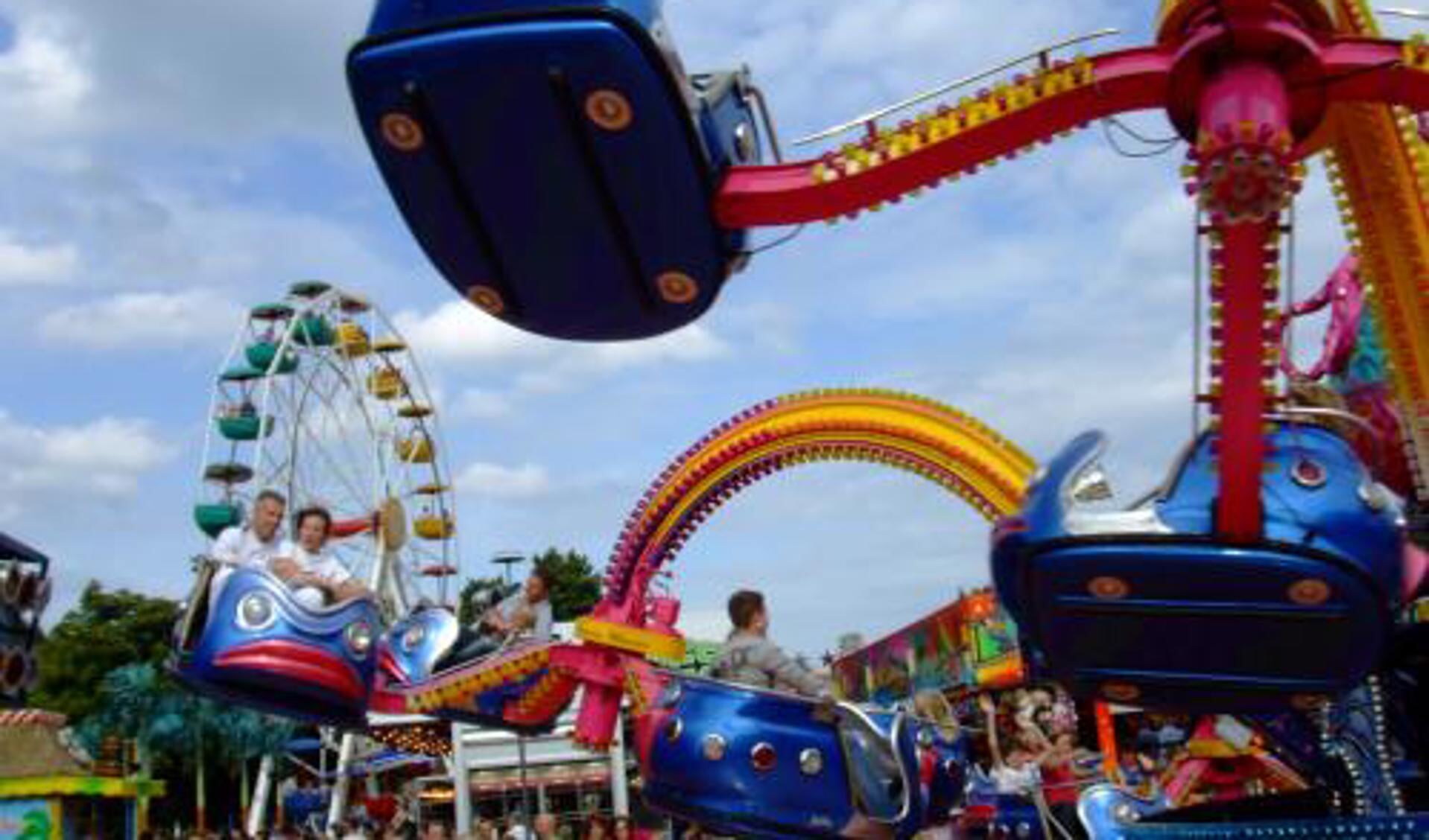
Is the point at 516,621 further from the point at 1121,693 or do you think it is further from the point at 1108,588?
the point at 1108,588

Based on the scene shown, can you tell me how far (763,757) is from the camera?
7621 mm

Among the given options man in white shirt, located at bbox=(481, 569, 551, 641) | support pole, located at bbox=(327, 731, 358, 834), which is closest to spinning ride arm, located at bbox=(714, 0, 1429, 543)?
man in white shirt, located at bbox=(481, 569, 551, 641)

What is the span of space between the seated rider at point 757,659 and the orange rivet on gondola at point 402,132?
406cm

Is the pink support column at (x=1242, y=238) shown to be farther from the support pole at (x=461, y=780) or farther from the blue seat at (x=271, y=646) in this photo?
the support pole at (x=461, y=780)

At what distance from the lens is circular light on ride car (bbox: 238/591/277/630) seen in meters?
8.34

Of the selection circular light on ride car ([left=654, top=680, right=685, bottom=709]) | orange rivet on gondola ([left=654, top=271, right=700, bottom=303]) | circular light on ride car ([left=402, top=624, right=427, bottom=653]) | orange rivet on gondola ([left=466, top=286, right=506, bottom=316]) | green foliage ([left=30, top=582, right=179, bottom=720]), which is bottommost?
circular light on ride car ([left=654, top=680, right=685, bottom=709])

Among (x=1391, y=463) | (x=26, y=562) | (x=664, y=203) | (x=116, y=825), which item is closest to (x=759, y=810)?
(x=1391, y=463)

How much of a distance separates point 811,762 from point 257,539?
355 centimetres

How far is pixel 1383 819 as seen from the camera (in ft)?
14.1

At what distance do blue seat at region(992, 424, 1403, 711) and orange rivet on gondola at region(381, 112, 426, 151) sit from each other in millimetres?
1991

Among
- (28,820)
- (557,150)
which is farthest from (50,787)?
(557,150)

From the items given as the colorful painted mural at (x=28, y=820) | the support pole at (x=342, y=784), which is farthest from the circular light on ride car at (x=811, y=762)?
the support pole at (x=342, y=784)

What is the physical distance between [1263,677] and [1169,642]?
0.28 metres

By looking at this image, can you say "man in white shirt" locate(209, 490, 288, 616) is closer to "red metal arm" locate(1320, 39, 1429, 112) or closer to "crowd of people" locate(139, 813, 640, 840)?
"crowd of people" locate(139, 813, 640, 840)
